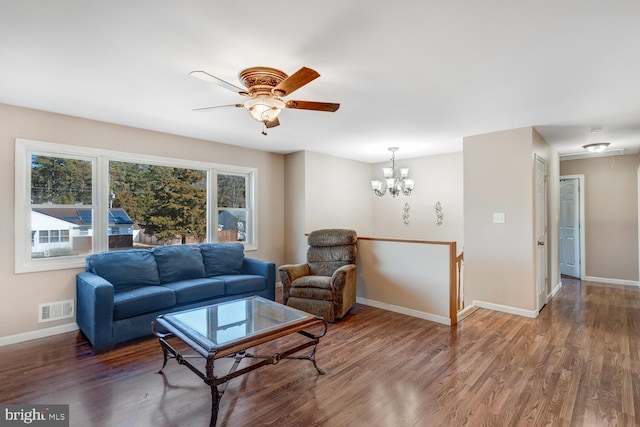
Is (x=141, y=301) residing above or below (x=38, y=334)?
above

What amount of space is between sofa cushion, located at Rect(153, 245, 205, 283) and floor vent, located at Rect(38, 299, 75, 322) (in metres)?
0.94

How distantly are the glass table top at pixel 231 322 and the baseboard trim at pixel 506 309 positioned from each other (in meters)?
2.85

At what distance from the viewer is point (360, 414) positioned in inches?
79.4

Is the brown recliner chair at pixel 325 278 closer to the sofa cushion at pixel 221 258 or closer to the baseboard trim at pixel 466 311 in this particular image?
the sofa cushion at pixel 221 258

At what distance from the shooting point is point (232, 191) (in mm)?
5012

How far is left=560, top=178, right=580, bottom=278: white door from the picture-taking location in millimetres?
6020

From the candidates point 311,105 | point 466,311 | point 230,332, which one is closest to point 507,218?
point 466,311

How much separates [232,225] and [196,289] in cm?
162

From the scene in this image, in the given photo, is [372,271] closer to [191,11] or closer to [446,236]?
[446,236]

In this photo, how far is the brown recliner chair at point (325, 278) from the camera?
3740 mm

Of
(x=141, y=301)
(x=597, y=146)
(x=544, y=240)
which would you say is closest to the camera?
(x=141, y=301)

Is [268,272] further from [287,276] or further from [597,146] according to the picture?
[597,146]

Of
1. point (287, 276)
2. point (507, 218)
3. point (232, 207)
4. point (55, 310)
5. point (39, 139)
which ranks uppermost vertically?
point (39, 139)

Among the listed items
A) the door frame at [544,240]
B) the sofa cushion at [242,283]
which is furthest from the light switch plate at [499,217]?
the sofa cushion at [242,283]
